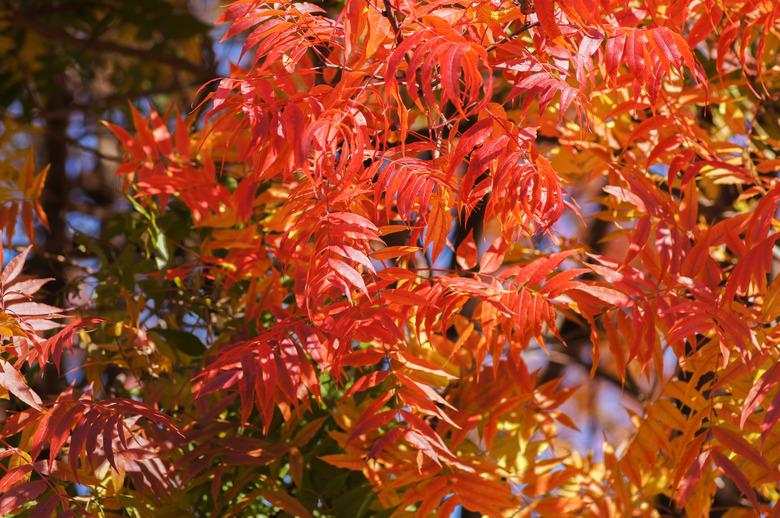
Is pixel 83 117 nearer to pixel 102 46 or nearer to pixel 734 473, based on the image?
pixel 102 46

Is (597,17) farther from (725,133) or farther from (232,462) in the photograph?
(725,133)

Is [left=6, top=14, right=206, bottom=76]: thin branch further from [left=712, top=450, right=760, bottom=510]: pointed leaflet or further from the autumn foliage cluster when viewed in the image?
[left=712, top=450, right=760, bottom=510]: pointed leaflet

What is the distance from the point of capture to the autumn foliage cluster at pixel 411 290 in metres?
1.47

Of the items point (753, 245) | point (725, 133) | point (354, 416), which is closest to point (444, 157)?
point (753, 245)

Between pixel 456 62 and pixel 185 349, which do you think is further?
pixel 185 349

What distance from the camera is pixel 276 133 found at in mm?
1525

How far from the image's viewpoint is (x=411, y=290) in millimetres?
1704

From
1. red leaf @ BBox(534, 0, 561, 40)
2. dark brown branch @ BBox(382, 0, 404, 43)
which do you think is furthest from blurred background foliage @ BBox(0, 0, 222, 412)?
red leaf @ BBox(534, 0, 561, 40)

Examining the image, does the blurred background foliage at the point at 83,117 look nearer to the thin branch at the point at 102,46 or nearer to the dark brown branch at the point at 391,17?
the thin branch at the point at 102,46

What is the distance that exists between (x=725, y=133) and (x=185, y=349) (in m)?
1.66

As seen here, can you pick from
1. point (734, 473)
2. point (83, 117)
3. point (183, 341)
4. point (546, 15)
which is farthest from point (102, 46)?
point (734, 473)

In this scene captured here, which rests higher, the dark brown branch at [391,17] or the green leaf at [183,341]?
the dark brown branch at [391,17]

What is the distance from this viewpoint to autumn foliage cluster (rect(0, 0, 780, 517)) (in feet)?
4.83

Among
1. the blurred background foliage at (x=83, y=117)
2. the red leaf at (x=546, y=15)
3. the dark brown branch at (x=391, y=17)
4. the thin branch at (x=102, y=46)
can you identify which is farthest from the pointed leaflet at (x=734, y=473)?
the thin branch at (x=102, y=46)
